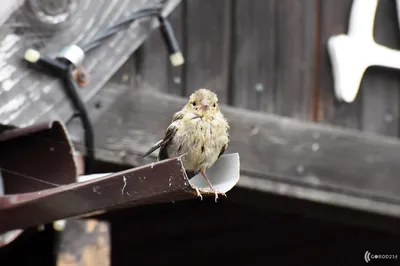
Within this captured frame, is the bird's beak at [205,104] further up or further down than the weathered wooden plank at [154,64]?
further down

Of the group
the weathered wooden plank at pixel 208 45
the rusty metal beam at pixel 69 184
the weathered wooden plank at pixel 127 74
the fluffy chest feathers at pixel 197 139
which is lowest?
the rusty metal beam at pixel 69 184

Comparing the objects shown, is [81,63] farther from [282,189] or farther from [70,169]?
[282,189]

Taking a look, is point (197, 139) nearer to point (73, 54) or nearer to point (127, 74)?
point (73, 54)

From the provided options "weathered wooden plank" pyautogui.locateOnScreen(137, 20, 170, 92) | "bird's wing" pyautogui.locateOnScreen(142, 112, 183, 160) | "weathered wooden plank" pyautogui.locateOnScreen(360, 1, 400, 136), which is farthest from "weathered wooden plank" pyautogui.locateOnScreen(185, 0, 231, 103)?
"bird's wing" pyautogui.locateOnScreen(142, 112, 183, 160)

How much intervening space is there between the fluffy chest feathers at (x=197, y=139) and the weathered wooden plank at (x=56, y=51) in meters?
0.54

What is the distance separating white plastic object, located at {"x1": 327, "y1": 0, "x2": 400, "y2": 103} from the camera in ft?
13.3

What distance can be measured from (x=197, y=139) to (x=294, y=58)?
149 centimetres

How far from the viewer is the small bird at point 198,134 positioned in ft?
8.68

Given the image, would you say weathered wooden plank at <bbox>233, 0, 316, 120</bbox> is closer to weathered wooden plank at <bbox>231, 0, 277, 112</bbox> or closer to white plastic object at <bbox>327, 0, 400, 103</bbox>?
weathered wooden plank at <bbox>231, 0, 277, 112</bbox>

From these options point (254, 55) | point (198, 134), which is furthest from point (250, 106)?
point (198, 134)

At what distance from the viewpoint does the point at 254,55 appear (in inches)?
157

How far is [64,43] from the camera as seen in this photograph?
310cm

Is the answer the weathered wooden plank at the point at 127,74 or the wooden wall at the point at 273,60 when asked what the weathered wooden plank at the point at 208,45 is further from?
the weathered wooden plank at the point at 127,74

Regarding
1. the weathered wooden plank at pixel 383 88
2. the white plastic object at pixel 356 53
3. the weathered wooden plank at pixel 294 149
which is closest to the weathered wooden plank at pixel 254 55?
the weathered wooden plank at pixel 294 149
